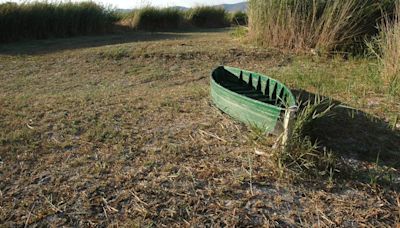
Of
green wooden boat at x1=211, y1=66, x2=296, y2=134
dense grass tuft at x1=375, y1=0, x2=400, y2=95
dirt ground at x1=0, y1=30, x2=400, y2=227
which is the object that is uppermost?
dense grass tuft at x1=375, y1=0, x2=400, y2=95

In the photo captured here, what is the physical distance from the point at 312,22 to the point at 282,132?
15.3ft

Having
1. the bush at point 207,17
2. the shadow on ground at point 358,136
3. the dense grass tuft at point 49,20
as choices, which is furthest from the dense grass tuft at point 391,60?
the bush at point 207,17

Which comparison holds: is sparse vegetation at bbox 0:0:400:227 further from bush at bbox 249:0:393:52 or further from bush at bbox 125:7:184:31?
bush at bbox 125:7:184:31

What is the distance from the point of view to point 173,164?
297cm

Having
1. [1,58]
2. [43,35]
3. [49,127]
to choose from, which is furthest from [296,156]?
[43,35]

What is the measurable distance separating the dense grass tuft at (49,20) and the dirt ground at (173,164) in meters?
6.48

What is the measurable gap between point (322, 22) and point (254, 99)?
3871mm

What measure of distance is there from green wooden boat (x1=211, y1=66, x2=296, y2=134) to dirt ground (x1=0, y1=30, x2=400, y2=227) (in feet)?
0.43

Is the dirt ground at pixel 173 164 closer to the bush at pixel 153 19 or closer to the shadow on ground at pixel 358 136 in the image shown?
the shadow on ground at pixel 358 136

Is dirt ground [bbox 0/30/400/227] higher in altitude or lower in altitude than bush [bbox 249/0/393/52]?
lower

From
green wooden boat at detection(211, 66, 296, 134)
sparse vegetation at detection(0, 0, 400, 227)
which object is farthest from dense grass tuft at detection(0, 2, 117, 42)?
green wooden boat at detection(211, 66, 296, 134)

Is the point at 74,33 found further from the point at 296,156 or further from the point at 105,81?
the point at 296,156

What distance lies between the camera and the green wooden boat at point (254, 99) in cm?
306

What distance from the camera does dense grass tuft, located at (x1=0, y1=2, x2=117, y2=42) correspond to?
10797 mm
